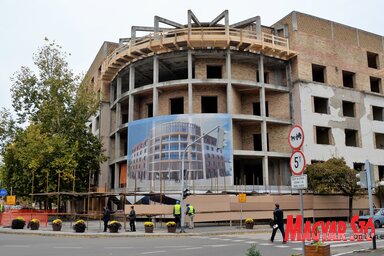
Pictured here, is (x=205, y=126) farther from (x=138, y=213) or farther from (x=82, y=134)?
(x=82, y=134)

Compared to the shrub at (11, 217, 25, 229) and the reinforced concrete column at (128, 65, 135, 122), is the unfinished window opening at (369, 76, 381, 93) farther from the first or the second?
the shrub at (11, 217, 25, 229)

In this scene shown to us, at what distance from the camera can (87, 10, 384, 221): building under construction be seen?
33250mm

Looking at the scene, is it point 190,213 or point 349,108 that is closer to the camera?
point 190,213

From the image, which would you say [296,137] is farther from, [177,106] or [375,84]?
[375,84]

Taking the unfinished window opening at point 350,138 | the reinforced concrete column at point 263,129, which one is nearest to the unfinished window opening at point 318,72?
the unfinished window opening at point 350,138

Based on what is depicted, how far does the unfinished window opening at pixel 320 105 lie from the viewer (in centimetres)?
3888

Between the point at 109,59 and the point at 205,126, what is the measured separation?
44.7 feet

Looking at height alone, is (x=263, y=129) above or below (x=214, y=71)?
below

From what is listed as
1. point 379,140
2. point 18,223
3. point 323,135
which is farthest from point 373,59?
point 18,223

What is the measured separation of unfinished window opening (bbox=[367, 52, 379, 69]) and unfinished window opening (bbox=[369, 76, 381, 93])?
1426 mm

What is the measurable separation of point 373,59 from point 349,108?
7.56 meters

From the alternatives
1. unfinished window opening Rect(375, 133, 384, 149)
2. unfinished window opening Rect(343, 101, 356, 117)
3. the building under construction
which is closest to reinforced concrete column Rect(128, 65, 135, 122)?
the building under construction

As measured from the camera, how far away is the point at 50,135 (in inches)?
1474

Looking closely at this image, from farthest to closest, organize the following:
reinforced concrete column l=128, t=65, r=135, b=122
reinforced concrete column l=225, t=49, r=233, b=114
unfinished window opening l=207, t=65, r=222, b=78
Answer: unfinished window opening l=207, t=65, r=222, b=78 → reinforced concrete column l=128, t=65, r=135, b=122 → reinforced concrete column l=225, t=49, r=233, b=114
